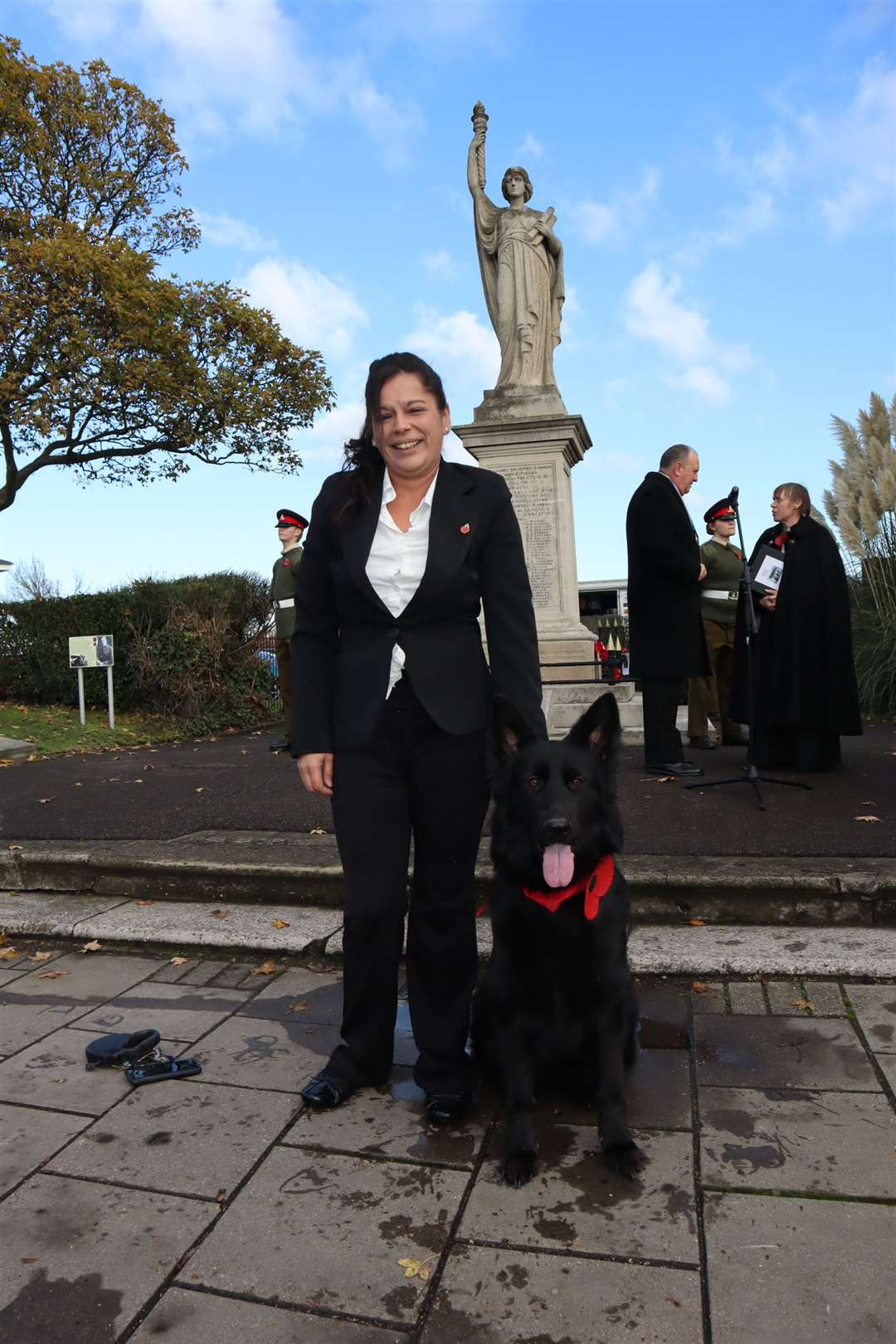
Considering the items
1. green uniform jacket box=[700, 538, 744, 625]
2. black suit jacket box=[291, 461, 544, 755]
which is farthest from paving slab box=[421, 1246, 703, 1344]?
green uniform jacket box=[700, 538, 744, 625]

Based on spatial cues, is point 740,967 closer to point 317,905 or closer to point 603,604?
point 317,905

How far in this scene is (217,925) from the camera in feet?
14.8

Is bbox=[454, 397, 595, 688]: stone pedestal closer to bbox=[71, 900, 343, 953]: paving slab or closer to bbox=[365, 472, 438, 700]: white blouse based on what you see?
bbox=[71, 900, 343, 953]: paving slab

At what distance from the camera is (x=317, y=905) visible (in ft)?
15.8

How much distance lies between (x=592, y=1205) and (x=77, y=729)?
38.7ft

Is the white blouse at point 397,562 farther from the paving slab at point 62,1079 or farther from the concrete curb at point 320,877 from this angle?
the concrete curb at point 320,877

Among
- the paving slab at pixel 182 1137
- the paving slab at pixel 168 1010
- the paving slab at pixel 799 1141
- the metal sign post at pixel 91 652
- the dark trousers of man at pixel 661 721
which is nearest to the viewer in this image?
the paving slab at pixel 799 1141

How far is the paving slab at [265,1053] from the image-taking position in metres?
3.13

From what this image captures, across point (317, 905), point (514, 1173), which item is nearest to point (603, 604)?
point (317, 905)

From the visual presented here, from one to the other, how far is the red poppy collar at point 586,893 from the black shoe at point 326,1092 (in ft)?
2.86

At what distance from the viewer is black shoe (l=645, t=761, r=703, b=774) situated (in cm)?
733

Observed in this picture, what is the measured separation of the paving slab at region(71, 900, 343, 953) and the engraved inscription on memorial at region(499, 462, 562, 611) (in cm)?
661

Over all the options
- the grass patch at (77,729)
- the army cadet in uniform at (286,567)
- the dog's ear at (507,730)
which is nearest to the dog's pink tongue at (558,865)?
the dog's ear at (507,730)

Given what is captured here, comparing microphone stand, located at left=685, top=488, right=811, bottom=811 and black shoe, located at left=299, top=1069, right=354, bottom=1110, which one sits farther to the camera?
microphone stand, located at left=685, top=488, right=811, bottom=811
